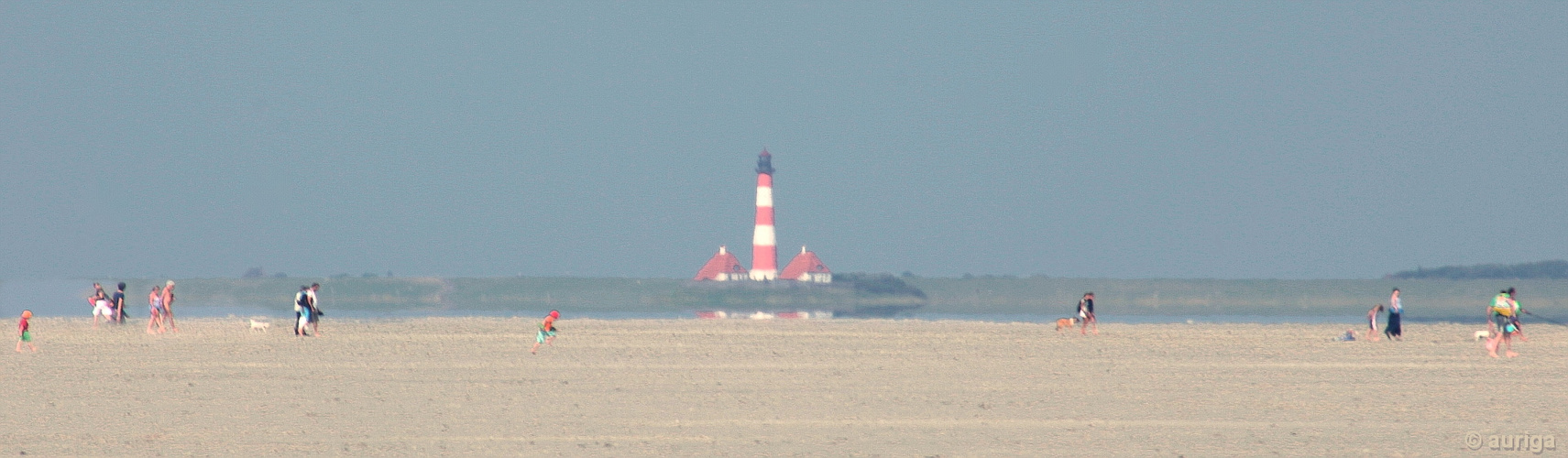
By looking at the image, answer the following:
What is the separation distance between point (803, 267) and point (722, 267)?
3.39 m

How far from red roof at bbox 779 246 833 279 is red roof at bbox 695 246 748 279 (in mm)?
1891

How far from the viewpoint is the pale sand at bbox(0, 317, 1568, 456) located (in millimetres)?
9766

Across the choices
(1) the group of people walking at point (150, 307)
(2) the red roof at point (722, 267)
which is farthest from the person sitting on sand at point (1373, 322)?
(2) the red roof at point (722, 267)

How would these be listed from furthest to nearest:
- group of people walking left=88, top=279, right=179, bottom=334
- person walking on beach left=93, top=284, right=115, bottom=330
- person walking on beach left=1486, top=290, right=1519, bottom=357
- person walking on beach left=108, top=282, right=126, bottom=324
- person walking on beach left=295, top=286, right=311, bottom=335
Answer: person walking on beach left=93, top=284, right=115, bottom=330
person walking on beach left=108, top=282, right=126, bottom=324
group of people walking left=88, top=279, right=179, bottom=334
person walking on beach left=295, top=286, right=311, bottom=335
person walking on beach left=1486, top=290, right=1519, bottom=357

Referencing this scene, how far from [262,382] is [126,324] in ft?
45.8

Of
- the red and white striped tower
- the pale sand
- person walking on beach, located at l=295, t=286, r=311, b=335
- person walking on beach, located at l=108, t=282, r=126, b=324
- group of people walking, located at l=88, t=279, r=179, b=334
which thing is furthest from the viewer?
the red and white striped tower

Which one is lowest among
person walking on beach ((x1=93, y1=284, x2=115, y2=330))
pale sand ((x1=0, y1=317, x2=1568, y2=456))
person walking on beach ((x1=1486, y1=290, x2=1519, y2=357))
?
pale sand ((x1=0, y1=317, x2=1568, y2=456))

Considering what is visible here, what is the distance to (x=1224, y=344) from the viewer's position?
21281 millimetres

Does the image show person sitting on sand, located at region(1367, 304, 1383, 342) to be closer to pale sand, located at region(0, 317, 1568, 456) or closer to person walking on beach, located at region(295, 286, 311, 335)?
pale sand, located at region(0, 317, 1568, 456)

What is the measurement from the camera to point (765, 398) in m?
12.6

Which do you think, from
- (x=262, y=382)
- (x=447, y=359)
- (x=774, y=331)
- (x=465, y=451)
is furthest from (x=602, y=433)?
(x=774, y=331)

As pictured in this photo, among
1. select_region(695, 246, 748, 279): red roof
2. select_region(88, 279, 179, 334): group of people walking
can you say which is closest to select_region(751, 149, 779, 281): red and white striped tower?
select_region(695, 246, 748, 279): red roof

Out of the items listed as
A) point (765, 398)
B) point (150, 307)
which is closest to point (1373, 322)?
point (765, 398)

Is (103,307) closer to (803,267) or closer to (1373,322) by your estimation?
(1373,322)
